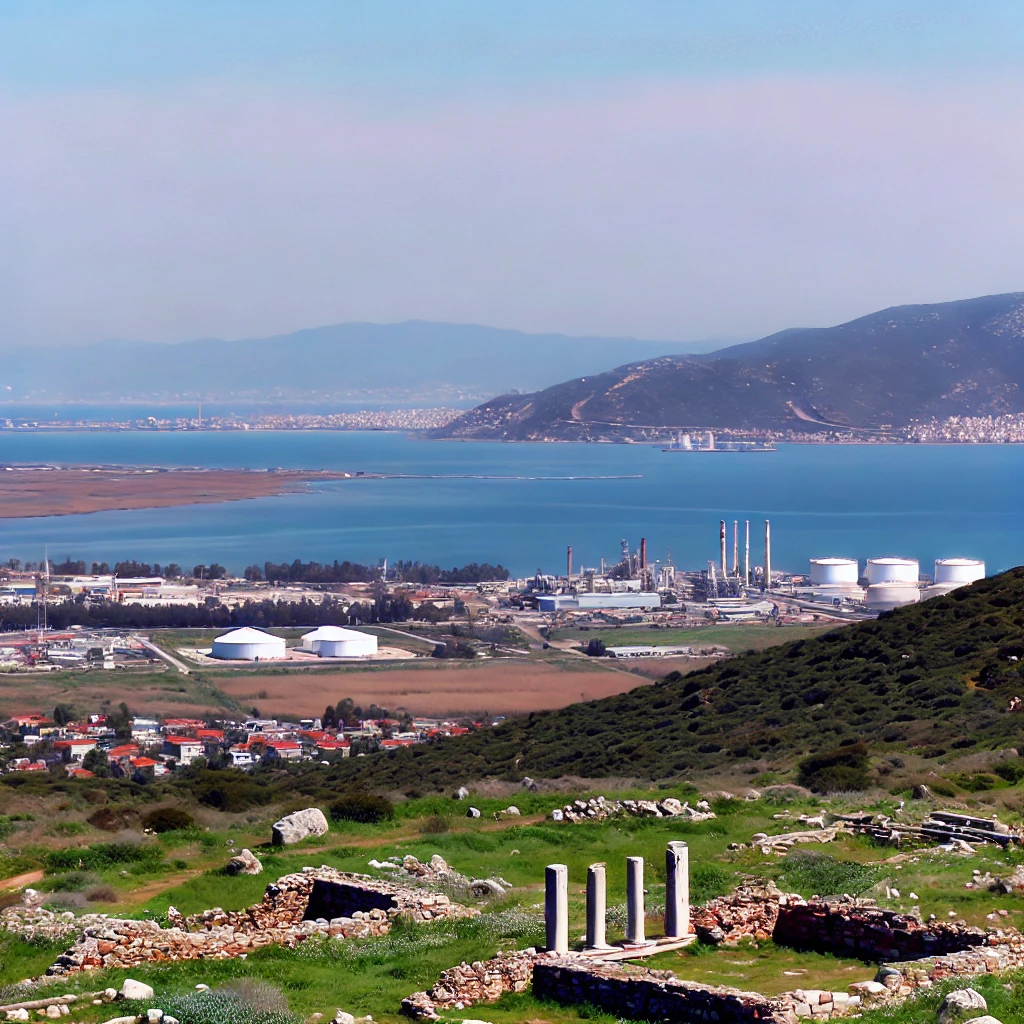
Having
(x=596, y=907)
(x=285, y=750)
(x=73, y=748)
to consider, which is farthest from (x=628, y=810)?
(x=285, y=750)

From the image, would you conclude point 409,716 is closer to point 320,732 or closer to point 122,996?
point 320,732

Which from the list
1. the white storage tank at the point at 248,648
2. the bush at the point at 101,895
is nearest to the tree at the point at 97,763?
the bush at the point at 101,895

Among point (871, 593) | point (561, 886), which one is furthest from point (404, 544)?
point (561, 886)

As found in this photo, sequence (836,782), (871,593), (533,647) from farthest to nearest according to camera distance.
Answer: (871,593)
(533,647)
(836,782)

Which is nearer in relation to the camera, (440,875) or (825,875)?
(825,875)

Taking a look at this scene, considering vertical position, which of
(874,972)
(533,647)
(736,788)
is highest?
(874,972)

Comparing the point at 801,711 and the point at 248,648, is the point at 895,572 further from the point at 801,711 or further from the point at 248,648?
the point at 801,711
